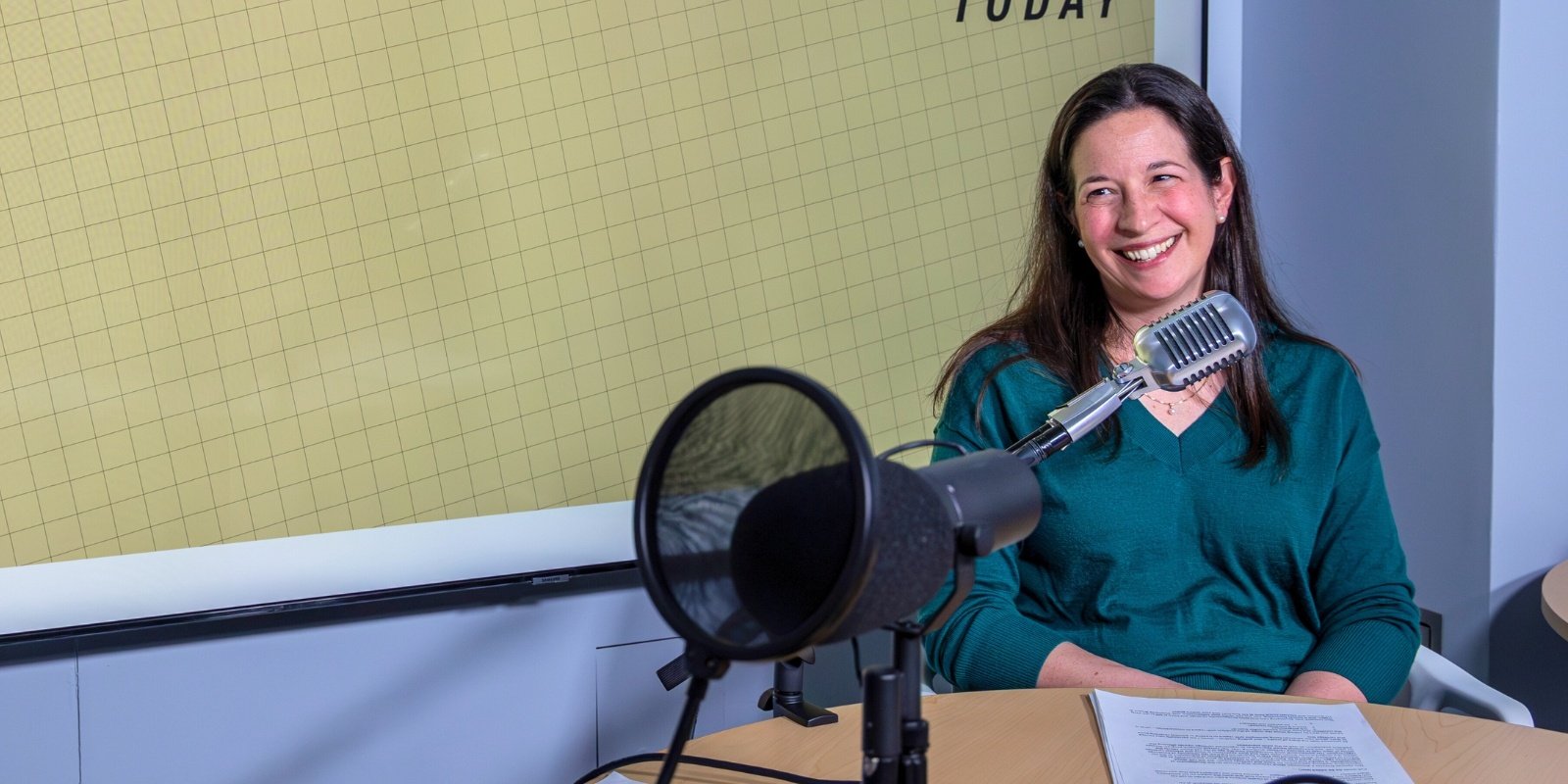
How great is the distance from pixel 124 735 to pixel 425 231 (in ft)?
2.45

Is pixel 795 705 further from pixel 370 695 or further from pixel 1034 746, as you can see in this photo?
pixel 370 695

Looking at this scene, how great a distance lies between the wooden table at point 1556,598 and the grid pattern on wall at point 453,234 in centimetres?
86

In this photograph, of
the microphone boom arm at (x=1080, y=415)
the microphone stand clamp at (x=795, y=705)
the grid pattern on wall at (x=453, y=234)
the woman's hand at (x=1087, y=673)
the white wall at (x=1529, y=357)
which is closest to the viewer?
the microphone boom arm at (x=1080, y=415)

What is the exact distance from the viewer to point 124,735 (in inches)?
59.9

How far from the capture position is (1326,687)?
124cm

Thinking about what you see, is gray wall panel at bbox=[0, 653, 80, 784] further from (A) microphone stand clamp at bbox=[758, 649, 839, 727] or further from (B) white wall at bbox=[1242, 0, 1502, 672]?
(B) white wall at bbox=[1242, 0, 1502, 672]

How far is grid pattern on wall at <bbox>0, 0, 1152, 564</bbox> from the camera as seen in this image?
58.1 inches

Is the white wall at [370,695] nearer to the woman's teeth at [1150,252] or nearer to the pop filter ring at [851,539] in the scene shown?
the woman's teeth at [1150,252]

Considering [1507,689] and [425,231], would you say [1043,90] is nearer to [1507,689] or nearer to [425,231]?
[425,231]

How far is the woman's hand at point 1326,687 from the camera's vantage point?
123 centimetres

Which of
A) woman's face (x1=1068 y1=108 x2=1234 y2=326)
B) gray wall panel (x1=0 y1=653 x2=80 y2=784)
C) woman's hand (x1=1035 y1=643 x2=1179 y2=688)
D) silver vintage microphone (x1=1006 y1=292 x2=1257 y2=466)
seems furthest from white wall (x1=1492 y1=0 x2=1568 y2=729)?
gray wall panel (x1=0 y1=653 x2=80 y2=784)

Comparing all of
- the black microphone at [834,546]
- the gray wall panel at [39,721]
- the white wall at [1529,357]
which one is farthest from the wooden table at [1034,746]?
the gray wall panel at [39,721]

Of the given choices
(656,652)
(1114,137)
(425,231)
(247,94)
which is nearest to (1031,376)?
(1114,137)

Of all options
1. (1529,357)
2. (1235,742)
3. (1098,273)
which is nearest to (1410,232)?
(1529,357)
